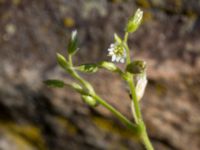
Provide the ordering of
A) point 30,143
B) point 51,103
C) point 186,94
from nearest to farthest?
point 186,94 → point 51,103 → point 30,143

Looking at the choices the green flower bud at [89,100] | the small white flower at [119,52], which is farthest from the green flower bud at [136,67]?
the green flower bud at [89,100]

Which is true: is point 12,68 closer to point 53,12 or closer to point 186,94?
point 53,12

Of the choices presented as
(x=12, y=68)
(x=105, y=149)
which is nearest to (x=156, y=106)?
(x=105, y=149)

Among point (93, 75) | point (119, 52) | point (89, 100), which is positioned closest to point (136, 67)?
point (119, 52)

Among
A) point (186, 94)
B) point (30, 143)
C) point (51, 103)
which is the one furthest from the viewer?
point (30, 143)

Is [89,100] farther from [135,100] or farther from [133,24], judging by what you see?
[133,24]

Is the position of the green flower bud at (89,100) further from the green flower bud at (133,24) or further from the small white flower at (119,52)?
the green flower bud at (133,24)

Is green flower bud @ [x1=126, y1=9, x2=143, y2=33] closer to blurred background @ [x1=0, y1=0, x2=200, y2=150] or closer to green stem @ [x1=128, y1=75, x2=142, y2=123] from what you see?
green stem @ [x1=128, y1=75, x2=142, y2=123]

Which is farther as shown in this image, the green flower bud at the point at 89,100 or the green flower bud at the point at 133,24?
the green flower bud at the point at 89,100

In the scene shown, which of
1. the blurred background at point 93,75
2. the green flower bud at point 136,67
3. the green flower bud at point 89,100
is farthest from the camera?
the blurred background at point 93,75

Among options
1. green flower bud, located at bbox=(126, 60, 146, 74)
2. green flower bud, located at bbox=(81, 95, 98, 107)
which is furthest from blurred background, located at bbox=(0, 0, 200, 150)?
green flower bud, located at bbox=(126, 60, 146, 74)
